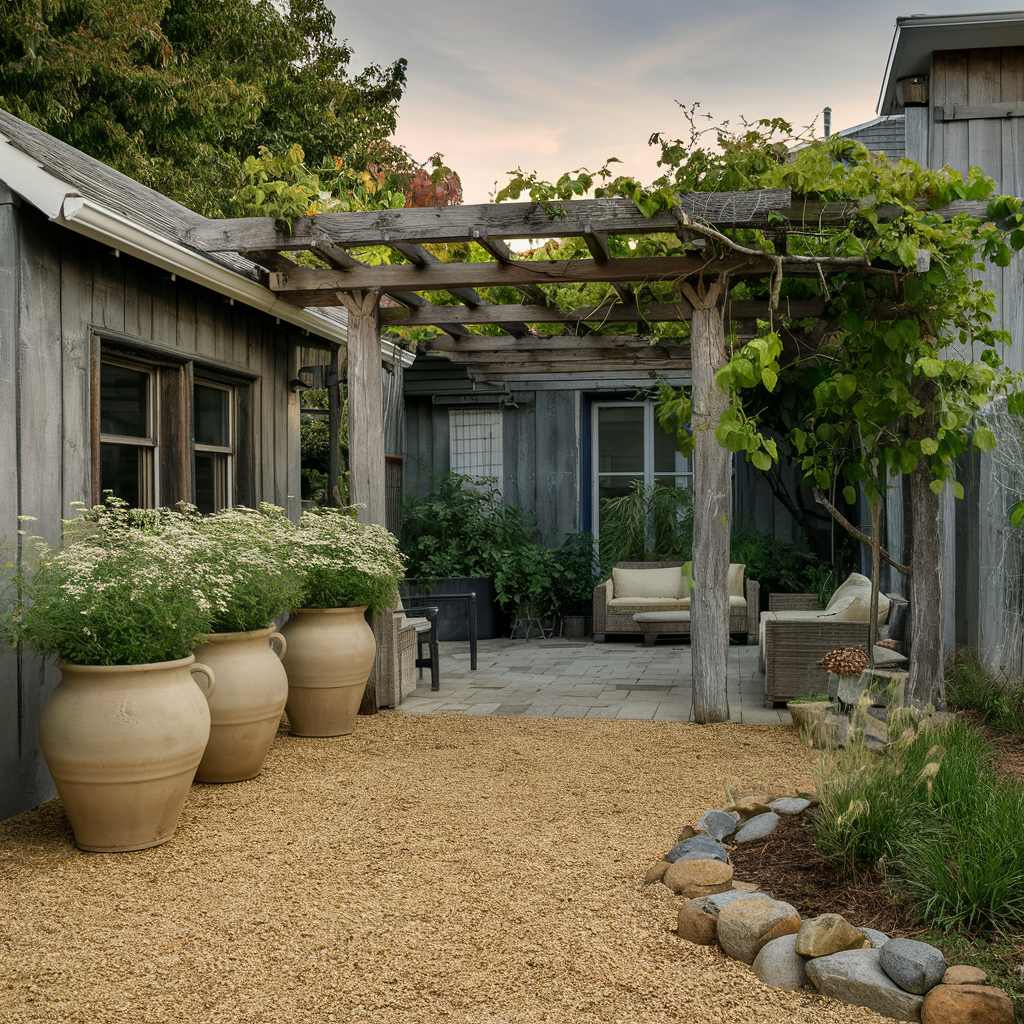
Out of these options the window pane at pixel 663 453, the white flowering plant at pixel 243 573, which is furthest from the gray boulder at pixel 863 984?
the window pane at pixel 663 453

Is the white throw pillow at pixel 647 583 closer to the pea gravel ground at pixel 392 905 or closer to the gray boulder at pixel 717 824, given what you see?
the pea gravel ground at pixel 392 905

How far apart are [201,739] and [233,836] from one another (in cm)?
39

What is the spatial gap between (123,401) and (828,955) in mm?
3987

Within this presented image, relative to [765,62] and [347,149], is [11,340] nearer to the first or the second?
[765,62]

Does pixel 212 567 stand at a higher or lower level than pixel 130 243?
lower

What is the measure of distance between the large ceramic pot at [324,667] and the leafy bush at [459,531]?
4.00m

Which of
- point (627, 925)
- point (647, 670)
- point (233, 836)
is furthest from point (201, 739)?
point (647, 670)

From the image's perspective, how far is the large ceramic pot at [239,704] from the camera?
13.4ft

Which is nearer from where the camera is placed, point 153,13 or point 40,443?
point 40,443

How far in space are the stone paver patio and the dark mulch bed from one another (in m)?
2.35

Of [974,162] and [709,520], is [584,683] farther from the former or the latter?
[974,162]

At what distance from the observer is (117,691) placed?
3.33 meters

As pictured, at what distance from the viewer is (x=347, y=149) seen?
1506 cm

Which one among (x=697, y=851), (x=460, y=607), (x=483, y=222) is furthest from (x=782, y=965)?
(x=460, y=607)
